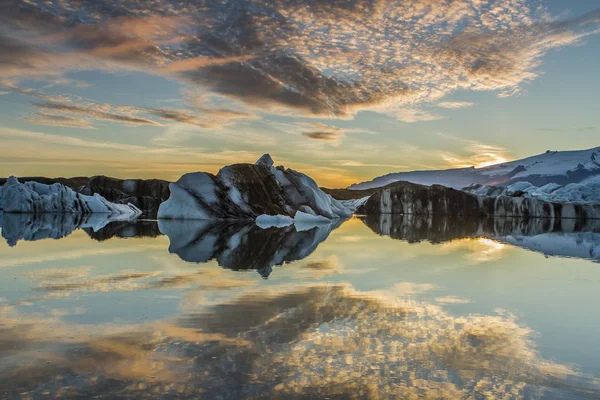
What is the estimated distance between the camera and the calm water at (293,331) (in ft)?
9.82

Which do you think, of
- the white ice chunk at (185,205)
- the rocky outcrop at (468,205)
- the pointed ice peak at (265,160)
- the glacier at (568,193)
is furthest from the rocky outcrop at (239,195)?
the glacier at (568,193)

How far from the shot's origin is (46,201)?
3684cm

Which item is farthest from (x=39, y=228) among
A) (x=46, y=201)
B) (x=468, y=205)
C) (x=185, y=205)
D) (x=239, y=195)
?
(x=468, y=205)

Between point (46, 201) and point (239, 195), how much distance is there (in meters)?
18.3

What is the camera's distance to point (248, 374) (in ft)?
10.2

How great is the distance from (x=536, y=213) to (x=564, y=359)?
44.1 metres

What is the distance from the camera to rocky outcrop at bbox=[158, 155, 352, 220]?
87.7ft

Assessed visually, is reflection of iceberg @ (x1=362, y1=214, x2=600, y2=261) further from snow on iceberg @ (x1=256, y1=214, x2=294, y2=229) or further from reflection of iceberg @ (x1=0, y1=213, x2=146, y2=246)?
reflection of iceberg @ (x1=0, y1=213, x2=146, y2=246)

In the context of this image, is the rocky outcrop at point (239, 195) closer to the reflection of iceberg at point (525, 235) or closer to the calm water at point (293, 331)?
the reflection of iceberg at point (525, 235)

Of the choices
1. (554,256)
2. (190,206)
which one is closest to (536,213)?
(190,206)

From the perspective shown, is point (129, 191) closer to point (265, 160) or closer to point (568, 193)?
point (265, 160)

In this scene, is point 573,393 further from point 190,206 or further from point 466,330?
point 190,206

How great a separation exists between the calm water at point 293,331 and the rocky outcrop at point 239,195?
17.9m

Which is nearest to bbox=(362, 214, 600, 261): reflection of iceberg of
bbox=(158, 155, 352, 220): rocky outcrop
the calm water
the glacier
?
the calm water
